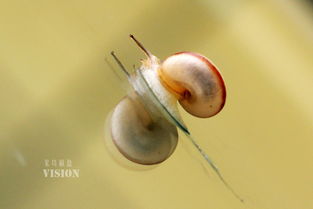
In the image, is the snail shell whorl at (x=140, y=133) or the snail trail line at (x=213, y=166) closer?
the snail shell whorl at (x=140, y=133)

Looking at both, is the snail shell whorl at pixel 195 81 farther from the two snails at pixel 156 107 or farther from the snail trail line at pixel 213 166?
the snail trail line at pixel 213 166

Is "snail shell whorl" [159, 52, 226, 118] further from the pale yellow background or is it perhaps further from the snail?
the pale yellow background

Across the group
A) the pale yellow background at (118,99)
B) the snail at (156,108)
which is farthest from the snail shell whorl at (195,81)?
the pale yellow background at (118,99)

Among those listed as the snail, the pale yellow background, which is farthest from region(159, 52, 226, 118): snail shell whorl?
the pale yellow background

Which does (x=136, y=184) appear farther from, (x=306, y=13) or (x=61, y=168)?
(x=306, y=13)

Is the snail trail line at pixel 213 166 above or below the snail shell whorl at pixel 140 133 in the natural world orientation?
below
